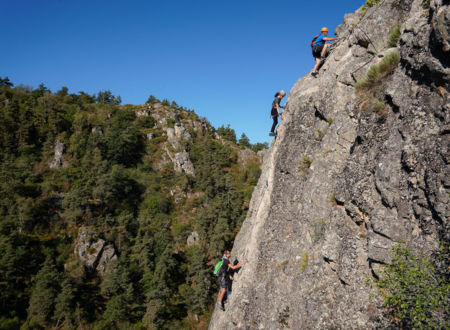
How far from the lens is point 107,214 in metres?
59.8

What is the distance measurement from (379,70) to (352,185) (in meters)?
3.71

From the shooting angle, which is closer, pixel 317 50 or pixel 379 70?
pixel 379 70

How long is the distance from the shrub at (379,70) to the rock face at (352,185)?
0.21 metres

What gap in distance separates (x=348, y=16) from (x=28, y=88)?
112m

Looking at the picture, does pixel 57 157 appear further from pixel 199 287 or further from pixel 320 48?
pixel 320 48

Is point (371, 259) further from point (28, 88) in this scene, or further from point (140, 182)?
point (28, 88)

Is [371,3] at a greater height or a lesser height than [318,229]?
greater

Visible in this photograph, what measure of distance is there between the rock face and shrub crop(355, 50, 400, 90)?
21 centimetres

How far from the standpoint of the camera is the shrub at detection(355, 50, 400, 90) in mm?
7534

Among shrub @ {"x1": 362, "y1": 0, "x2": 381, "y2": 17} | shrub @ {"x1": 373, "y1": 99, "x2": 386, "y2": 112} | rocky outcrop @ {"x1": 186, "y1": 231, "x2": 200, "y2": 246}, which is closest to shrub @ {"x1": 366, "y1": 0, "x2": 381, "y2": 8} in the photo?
shrub @ {"x1": 362, "y1": 0, "x2": 381, "y2": 17}

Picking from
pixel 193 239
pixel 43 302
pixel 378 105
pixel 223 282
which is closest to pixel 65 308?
pixel 43 302

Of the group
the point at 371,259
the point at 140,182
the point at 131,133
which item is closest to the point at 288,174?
the point at 371,259

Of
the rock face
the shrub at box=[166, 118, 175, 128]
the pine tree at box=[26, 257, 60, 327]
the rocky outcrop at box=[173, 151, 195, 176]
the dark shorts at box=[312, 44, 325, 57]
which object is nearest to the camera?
the rock face

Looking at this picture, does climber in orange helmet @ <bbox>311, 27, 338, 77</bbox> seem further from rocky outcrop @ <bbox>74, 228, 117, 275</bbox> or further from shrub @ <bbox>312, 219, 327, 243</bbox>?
rocky outcrop @ <bbox>74, 228, 117, 275</bbox>
